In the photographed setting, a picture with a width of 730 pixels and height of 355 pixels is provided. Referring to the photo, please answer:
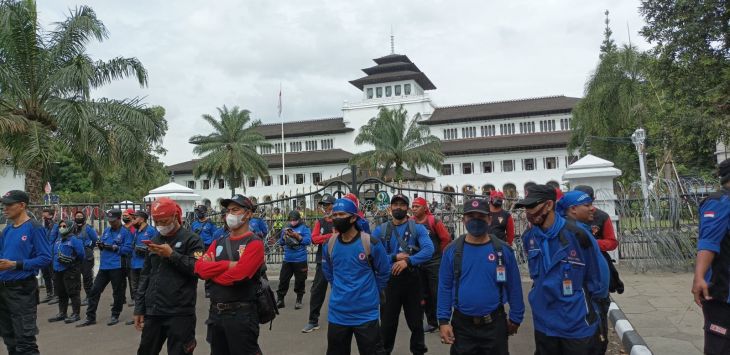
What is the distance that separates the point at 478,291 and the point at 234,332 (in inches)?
77.6

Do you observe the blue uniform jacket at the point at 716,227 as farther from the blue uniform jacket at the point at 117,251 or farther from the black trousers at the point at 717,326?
the blue uniform jacket at the point at 117,251

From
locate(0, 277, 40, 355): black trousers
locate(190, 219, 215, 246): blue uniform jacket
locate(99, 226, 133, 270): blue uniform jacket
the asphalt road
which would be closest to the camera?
locate(0, 277, 40, 355): black trousers

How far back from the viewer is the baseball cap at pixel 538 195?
372cm

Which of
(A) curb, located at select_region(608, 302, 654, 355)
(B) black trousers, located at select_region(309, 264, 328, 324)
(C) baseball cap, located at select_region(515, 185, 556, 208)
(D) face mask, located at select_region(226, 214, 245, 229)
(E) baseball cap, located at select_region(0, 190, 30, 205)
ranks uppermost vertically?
(E) baseball cap, located at select_region(0, 190, 30, 205)

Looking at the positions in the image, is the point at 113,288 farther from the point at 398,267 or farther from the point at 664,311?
the point at 664,311

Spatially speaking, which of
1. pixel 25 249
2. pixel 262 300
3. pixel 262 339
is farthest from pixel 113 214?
pixel 262 300

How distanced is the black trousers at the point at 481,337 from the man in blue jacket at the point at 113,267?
21.3 feet

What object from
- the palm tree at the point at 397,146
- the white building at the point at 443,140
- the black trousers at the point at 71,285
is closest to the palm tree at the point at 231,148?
the white building at the point at 443,140

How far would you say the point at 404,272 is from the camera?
5.80 metres

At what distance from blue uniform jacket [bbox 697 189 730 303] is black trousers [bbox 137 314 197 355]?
13.6 ft

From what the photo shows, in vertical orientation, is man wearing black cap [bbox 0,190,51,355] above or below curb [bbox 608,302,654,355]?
above

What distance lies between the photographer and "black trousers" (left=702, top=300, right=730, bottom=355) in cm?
345

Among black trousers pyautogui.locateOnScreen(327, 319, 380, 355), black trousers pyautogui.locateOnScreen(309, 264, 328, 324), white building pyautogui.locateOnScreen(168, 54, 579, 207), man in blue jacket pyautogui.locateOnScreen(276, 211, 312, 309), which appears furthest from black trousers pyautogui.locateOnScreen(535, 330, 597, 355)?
white building pyautogui.locateOnScreen(168, 54, 579, 207)

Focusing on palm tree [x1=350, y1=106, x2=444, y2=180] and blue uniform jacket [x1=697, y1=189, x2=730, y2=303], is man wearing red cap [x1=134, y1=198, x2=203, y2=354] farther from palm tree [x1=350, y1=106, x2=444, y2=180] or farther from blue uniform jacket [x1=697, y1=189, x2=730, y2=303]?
palm tree [x1=350, y1=106, x2=444, y2=180]
